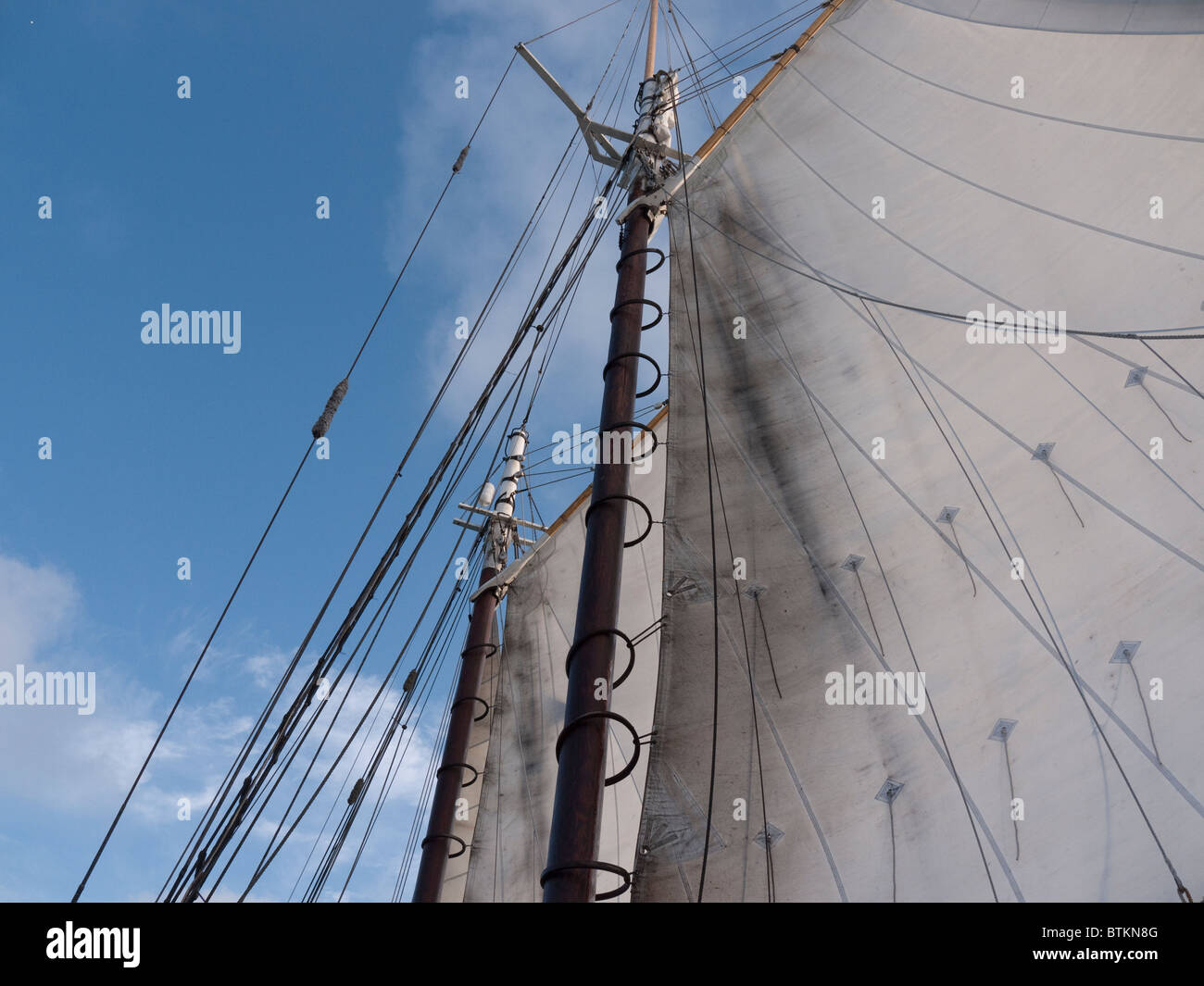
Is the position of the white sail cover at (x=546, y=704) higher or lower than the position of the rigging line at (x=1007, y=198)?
lower

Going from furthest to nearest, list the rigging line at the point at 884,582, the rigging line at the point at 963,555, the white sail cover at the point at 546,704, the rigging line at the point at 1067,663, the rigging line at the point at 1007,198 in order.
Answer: the white sail cover at the point at 546,704 → the rigging line at the point at 1007,198 → the rigging line at the point at 963,555 → the rigging line at the point at 884,582 → the rigging line at the point at 1067,663

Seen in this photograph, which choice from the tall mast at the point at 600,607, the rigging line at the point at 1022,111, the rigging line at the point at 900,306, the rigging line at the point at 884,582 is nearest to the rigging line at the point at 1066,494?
the rigging line at the point at 900,306

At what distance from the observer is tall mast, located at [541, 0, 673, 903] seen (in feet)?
15.1

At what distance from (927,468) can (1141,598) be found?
1.84 metres

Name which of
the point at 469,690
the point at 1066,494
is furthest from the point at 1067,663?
the point at 469,690

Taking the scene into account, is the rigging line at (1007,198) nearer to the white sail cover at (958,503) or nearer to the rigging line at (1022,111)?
the white sail cover at (958,503)

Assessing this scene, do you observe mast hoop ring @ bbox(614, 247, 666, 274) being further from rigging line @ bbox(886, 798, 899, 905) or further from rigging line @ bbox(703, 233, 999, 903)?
rigging line @ bbox(886, 798, 899, 905)

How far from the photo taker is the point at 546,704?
45.4 ft

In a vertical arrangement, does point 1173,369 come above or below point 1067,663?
above

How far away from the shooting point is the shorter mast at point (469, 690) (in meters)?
11.8

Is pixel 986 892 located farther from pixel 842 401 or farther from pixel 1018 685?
pixel 842 401

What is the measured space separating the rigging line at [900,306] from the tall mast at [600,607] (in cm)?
94

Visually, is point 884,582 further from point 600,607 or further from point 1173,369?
point 1173,369

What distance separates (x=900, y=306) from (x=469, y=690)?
8.61 meters
